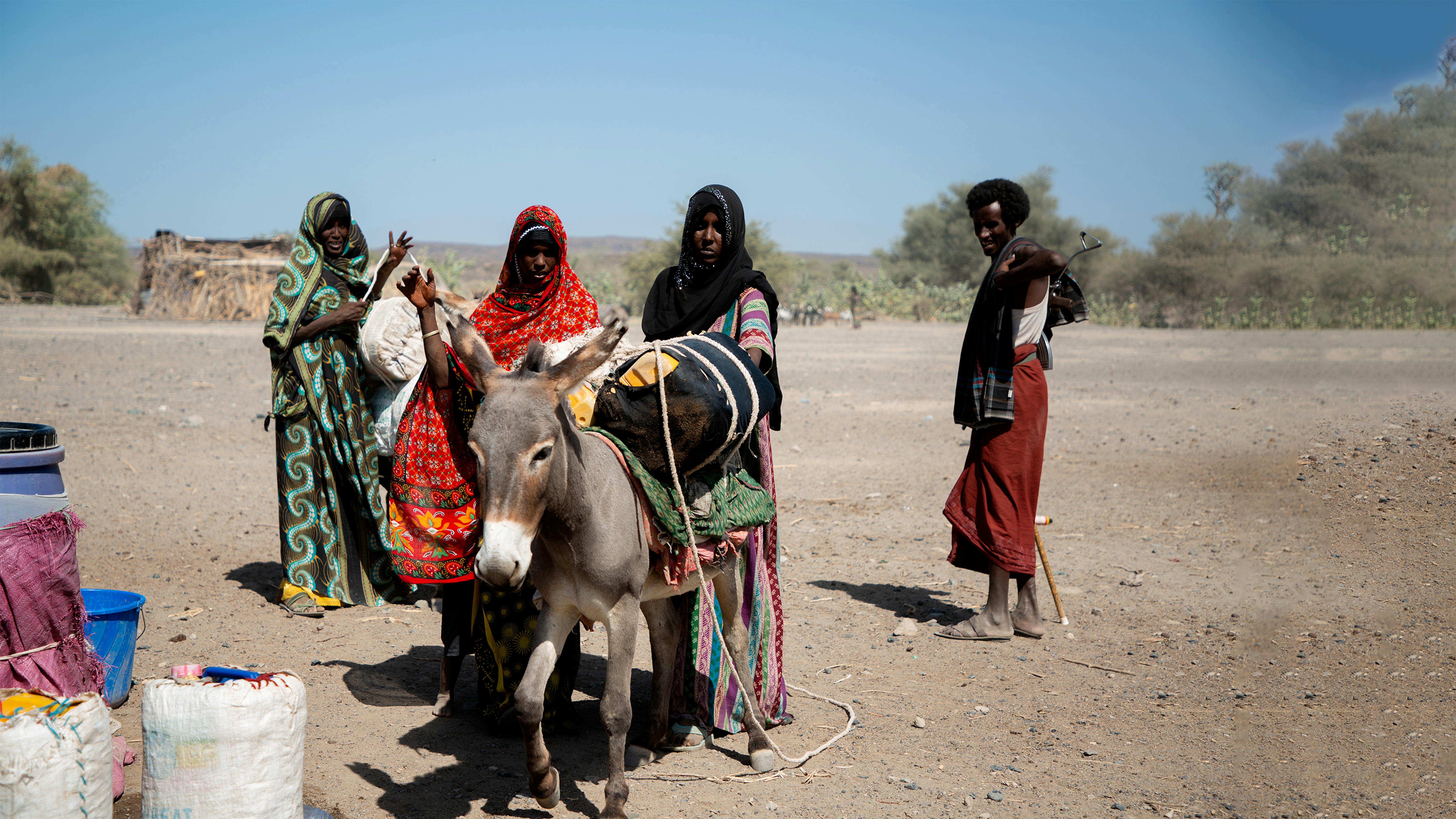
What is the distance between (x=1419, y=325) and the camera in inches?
869

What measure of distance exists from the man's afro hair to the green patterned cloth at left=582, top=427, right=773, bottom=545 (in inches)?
103

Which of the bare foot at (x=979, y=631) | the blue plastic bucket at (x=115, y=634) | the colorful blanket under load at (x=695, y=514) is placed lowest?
the bare foot at (x=979, y=631)

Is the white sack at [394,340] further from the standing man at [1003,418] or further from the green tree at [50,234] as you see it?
the green tree at [50,234]

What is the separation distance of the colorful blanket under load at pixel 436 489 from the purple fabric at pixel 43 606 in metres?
1.15

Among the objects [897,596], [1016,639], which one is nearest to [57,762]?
[1016,639]

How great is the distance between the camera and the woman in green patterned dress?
6.01 meters

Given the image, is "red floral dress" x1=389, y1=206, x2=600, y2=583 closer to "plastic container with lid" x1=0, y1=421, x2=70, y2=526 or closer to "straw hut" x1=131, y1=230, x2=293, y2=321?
"plastic container with lid" x1=0, y1=421, x2=70, y2=526

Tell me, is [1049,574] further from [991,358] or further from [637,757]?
[637,757]

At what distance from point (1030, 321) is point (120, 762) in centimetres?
482

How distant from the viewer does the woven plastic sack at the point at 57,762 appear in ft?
8.26

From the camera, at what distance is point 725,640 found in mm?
4223

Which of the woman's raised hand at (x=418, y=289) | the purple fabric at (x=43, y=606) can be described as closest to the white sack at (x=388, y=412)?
the woman's raised hand at (x=418, y=289)

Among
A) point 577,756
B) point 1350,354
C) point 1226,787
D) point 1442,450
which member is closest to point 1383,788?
point 1226,787

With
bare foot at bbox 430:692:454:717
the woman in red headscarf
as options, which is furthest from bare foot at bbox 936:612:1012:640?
bare foot at bbox 430:692:454:717
